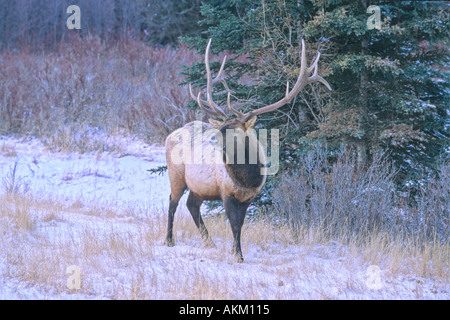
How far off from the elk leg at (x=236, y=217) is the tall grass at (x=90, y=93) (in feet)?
20.9

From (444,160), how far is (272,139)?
2.56m

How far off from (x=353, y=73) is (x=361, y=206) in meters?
2.12

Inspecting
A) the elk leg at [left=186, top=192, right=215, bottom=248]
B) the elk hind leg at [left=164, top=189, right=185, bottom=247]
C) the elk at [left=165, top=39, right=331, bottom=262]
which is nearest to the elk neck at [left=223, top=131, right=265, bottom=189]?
the elk at [left=165, top=39, right=331, bottom=262]

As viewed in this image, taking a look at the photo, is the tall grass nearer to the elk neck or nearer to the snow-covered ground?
the snow-covered ground

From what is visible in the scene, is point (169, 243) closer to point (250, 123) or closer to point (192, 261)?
point (192, 261)

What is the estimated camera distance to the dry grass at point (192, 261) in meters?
5.12

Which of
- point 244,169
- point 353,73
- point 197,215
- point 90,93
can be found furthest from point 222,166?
point 90,93

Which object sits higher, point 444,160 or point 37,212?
point 444,160

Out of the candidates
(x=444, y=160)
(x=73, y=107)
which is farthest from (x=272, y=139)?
(x=73, y=107)

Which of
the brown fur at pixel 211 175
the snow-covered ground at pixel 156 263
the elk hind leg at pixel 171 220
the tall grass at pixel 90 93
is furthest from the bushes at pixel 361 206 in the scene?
the tall grass at pixel 90 93

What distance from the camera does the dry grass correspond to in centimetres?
512

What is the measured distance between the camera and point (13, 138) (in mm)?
13406
